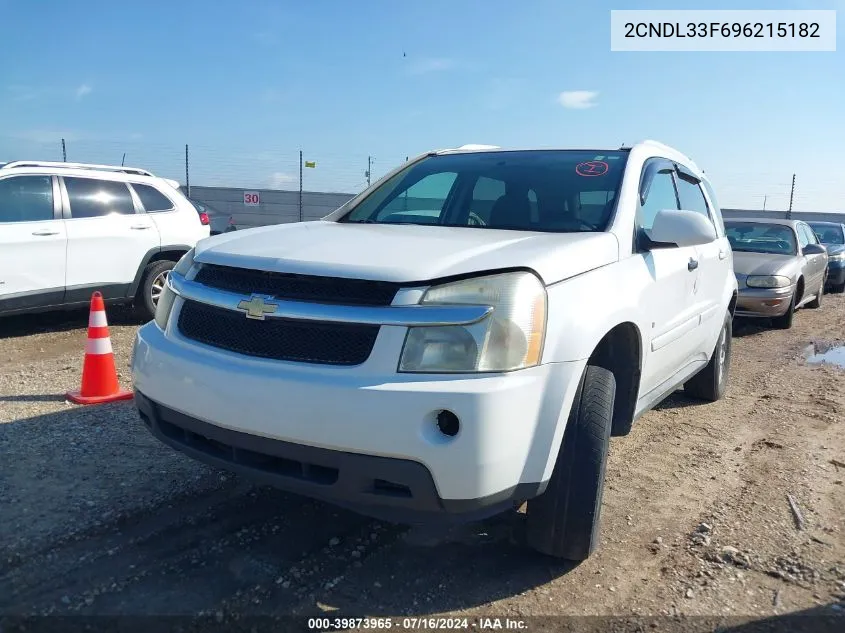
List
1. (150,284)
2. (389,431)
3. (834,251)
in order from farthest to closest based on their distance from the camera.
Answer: (834,251) → (150,284) → (389,431)

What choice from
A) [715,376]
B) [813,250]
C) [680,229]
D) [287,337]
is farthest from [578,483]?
[813,250]

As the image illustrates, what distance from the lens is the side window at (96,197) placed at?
274 inches

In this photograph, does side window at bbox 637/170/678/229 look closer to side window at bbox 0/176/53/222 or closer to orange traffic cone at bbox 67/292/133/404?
orange traffic cone at bbox 67/292/133/404

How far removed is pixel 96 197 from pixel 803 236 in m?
9.70

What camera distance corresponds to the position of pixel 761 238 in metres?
9.93

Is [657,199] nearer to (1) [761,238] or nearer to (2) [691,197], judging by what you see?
(2) [691,197]

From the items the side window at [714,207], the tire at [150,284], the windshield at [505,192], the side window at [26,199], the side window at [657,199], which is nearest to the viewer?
the windshield at [505,192]

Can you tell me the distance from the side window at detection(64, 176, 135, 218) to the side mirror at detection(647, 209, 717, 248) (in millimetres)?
5873

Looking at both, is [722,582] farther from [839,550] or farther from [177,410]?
[177,410]

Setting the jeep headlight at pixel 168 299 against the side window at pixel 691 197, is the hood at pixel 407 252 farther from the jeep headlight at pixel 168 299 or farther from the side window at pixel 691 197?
the side window at pixel 691 197

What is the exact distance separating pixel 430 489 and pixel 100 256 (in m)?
5.91

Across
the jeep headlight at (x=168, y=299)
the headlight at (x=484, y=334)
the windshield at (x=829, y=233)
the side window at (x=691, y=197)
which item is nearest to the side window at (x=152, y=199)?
the jeep headlight at (x=168, y=299)

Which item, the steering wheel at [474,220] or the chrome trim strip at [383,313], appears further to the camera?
the steering wheel at [474,220]

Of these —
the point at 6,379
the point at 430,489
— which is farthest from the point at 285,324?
the point at 6,379
